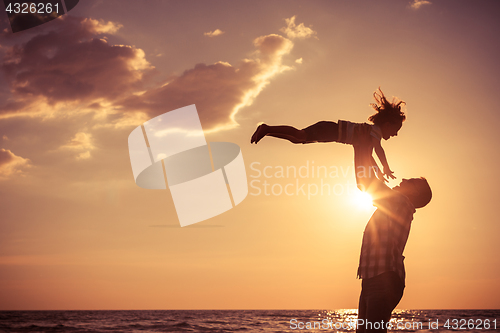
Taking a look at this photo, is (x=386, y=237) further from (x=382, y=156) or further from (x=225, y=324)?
(x=225, y=324)

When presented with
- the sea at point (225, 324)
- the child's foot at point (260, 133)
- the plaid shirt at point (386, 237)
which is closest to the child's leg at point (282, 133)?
the child's foot at point (260, 133)

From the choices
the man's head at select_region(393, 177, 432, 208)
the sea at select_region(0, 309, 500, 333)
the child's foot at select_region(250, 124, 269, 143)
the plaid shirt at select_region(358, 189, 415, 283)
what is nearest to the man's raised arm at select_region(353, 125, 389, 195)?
the plaid shirt at select_region(358, 189, 415, 283)

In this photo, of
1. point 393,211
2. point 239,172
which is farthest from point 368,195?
point 239,172

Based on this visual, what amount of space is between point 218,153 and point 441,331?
51.0 metres

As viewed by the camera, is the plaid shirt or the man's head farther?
the man's head

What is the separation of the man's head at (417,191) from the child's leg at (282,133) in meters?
1.37

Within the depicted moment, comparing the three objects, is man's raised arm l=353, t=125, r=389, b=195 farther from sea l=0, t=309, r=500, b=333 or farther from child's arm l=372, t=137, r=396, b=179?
sea l=0, t=309, r=500, b=333

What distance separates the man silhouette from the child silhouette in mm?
90

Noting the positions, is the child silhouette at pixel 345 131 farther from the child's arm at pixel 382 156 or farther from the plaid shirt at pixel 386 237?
the plaid shirt at pixel 386 237

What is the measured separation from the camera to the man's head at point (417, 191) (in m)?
4.75

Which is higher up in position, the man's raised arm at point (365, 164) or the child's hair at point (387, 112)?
the child's hair at point (387, 112)

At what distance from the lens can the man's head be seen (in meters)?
4.75

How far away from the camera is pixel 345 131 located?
14.3 feet

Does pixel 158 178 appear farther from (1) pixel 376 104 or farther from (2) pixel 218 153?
(1) pixel 376 104
